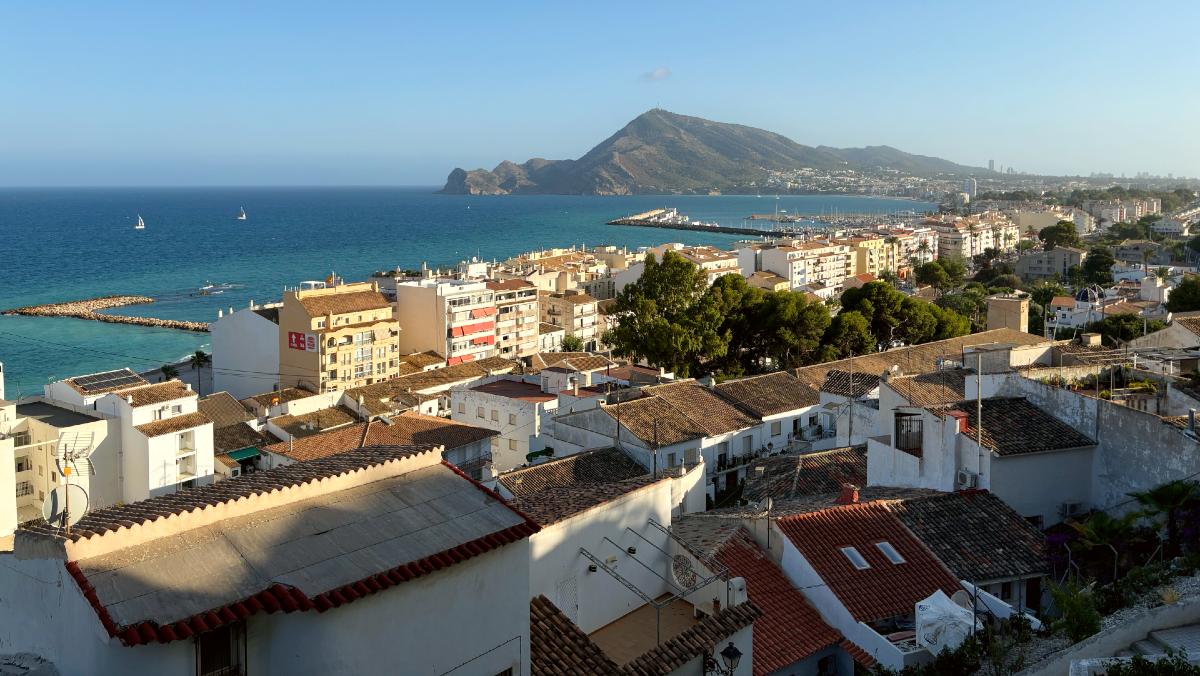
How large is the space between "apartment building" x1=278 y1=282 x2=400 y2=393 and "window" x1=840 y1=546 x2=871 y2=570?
3588cm

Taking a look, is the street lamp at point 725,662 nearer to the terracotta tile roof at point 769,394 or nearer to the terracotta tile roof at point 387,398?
the terracotta tile roof at point 769,394

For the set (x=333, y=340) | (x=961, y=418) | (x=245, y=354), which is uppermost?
(x=961, y=418)

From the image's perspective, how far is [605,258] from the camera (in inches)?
3632

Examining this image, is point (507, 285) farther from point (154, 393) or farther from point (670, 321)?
point (154, 393)

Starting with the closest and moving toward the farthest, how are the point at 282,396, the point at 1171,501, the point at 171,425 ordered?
the point at 1171,501, the point at 171,425, the point at 282,396

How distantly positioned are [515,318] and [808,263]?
36.9 meters

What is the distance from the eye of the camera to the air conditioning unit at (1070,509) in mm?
13906

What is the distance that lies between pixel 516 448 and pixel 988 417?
51.6ft

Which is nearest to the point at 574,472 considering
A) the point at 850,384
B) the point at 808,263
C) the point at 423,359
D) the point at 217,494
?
the point at 850,384

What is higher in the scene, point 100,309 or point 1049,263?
point 1049,263

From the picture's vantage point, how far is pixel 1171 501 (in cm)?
1146

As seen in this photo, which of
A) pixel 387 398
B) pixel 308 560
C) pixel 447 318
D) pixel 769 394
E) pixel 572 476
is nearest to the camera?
pixel 308 560

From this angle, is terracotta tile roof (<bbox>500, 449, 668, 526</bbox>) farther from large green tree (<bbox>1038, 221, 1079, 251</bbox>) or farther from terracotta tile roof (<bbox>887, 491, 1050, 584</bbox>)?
large green tree (<bbox>1038, 221, 1079, 251</bbox>)

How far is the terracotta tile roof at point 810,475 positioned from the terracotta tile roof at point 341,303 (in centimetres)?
3040
